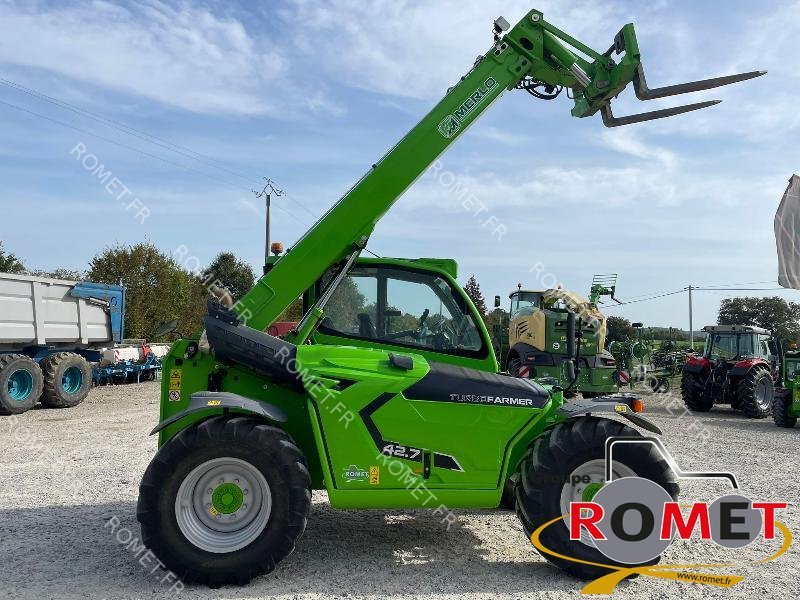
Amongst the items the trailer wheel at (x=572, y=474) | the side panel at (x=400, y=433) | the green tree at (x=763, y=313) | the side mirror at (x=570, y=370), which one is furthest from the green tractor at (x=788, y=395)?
the green tree at (x=763, y=313)

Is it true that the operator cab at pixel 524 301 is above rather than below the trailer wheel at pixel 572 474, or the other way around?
above

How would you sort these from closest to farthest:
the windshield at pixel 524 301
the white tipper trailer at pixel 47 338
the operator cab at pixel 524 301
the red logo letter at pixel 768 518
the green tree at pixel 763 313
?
the red logo letter at pixel 768 518, the white tipper trailer at pixel 47 338, the operator cab at pixel 524 301, the windshield at pixel 524 301, the green tree at pixel 763 313

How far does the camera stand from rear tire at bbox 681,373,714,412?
18.0 metres

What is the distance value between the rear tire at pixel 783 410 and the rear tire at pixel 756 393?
1777 mm

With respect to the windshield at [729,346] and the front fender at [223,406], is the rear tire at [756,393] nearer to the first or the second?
the windshield at [729,346]

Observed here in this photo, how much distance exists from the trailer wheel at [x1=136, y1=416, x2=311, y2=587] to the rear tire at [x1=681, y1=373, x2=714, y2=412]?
15.8 m

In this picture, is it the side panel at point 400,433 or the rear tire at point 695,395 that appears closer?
the side panel at point 400,433

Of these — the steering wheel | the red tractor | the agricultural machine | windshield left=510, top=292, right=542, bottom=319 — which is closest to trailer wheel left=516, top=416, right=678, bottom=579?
the steering wheel

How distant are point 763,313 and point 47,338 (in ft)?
156

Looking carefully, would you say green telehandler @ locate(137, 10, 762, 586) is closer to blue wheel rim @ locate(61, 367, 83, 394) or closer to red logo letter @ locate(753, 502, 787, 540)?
red logo letter @ locate(753, 502, 787, 540)

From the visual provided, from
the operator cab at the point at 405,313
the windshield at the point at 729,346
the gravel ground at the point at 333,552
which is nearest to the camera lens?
the gravel ground at the point at 333,552

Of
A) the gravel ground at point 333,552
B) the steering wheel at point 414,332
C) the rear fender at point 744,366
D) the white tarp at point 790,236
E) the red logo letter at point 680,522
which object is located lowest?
the gravel ground at point 333,552

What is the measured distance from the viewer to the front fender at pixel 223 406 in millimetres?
4730

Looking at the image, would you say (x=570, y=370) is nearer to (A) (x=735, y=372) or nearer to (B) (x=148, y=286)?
(A) (x=735, y=372)
